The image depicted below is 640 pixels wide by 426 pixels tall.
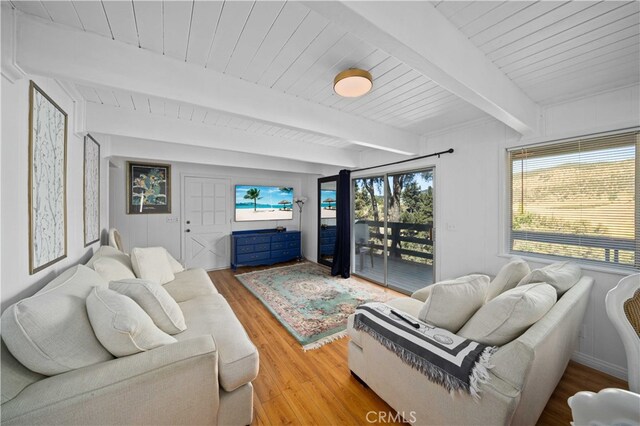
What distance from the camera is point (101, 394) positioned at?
96 cm

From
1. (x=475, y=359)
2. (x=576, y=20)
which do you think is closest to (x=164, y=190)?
(x=475, y=359)

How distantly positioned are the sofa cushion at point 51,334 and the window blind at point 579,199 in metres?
3.53

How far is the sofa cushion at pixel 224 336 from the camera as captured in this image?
1353mm

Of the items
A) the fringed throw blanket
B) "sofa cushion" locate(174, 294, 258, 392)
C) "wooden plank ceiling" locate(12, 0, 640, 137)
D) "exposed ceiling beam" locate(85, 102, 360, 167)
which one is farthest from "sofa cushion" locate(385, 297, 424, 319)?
"exposed ceiling beam" locate(85, 102, 360, 167)

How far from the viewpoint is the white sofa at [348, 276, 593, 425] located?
1006 mm

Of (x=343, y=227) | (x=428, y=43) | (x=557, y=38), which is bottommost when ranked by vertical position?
(x=343, y=227)

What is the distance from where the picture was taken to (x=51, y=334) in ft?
3.29

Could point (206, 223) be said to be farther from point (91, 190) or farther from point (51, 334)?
point (51, 334)

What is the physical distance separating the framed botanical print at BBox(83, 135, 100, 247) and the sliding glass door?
12.3 ft

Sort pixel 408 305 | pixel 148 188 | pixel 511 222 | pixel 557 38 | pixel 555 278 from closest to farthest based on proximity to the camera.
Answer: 1. pixel 557 38
2. pixel 555 278
3. pixel 408 305
4. pixel 511 222
5. pixel 148 188

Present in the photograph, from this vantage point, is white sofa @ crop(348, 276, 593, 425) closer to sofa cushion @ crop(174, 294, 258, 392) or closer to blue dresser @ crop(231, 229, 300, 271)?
sofa cushion @ crop(174, 294, 258, 392)

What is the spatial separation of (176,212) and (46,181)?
11.1ft

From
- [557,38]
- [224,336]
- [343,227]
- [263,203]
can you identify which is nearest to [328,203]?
[343,227]

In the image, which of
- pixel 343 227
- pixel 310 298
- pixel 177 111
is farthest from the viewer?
pixel 343 227
